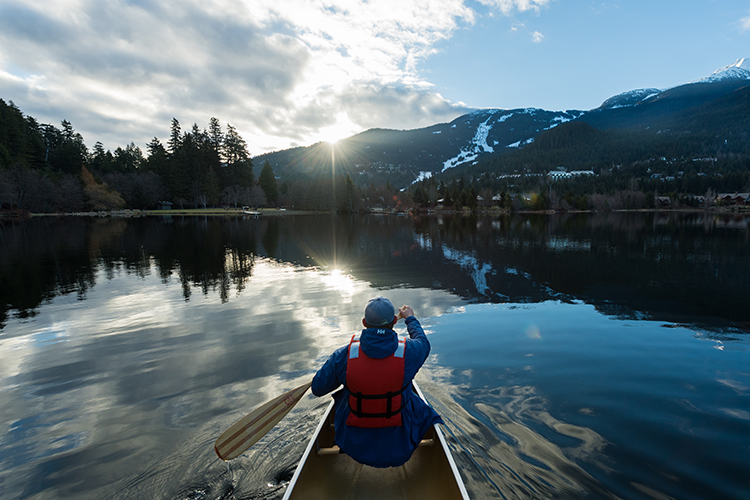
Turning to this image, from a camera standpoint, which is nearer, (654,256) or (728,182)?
(654,256)

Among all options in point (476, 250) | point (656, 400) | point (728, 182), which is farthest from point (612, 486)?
point (728, 182)

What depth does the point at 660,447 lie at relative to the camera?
17.9 feet

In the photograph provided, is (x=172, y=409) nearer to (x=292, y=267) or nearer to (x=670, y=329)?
(x=670, y=329)

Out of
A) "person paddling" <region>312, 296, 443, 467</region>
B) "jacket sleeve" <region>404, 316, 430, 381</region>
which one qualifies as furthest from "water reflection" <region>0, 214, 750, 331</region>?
"person paddling" <region>312, 296, 443, 467</region>

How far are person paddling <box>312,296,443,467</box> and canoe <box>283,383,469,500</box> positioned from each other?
31cm

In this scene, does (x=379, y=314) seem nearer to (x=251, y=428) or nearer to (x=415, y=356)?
(x=415, y=356)

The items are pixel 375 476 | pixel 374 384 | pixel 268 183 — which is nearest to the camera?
pixel 374 384

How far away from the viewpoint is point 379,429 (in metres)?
4.12

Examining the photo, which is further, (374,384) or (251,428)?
(251,428)

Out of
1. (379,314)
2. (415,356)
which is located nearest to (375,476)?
(415,356)

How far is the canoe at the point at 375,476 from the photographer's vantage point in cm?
391

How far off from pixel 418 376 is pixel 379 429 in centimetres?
392

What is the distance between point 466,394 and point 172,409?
597 cm

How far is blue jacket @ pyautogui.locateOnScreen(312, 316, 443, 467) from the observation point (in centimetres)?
Answer: 390
